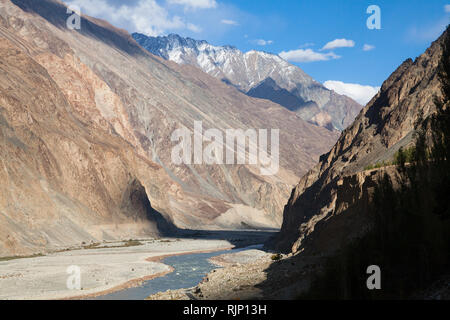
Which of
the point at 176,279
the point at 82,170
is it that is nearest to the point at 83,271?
the point at 176,279

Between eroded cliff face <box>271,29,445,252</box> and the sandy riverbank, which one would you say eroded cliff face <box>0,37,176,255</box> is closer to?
the sandy riverbank

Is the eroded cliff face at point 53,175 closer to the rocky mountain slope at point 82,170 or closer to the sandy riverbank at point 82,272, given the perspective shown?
the rocky mountain slope at point 82,170

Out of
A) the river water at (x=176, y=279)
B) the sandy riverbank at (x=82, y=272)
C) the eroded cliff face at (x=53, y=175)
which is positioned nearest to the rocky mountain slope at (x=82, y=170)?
the eroded cliff face at (x=53, y=175)

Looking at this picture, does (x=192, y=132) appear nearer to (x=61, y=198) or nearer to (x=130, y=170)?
(x=130, y=170)

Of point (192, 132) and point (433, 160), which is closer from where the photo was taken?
point (433, 160)

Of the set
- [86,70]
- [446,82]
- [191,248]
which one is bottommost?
[191,248]

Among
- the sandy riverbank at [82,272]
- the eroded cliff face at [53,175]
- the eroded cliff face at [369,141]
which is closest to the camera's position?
the sandy riverbank at [82,272]
